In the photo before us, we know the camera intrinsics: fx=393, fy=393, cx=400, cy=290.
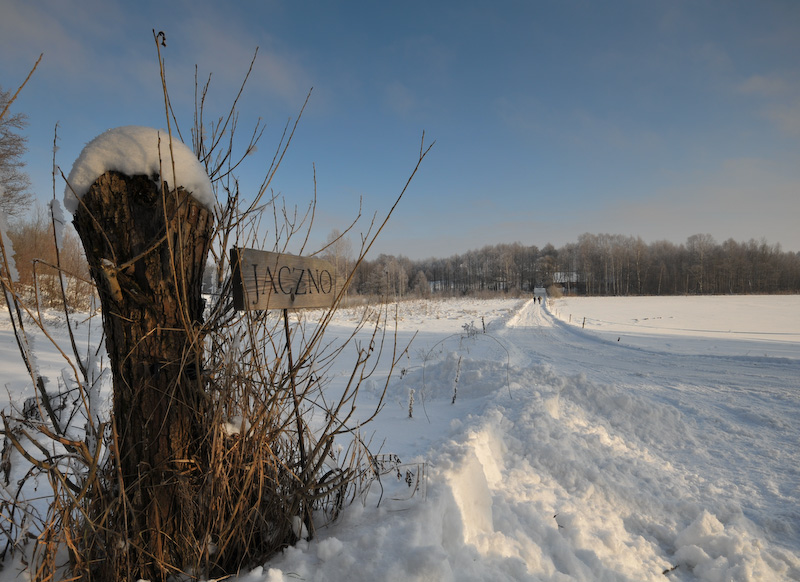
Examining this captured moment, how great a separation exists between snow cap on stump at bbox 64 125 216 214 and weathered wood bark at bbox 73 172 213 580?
3 centimetres

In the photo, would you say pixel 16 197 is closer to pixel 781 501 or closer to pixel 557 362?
pixel 557 362

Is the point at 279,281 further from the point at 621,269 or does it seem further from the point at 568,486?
the point at 621,269

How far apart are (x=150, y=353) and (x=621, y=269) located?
78.9 meters

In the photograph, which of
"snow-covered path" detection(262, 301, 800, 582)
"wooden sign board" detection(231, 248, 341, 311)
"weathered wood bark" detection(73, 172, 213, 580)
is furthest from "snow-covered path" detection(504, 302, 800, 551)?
"weathered wood bark" detection(73, 172, 213, 580)

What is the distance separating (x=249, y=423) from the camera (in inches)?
75.7

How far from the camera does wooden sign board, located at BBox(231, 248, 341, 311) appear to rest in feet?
5.82

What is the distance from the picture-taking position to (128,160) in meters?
1.47

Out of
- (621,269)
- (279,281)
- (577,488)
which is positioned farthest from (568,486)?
(621,269)

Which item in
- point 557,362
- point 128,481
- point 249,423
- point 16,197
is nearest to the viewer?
point 128,481

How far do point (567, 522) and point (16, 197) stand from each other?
1684 centimetres

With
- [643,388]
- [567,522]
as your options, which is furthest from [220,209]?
[643,388]

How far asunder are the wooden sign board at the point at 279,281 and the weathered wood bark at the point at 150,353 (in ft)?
0.58

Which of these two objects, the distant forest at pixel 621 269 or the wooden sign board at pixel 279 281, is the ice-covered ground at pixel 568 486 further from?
the distant forest at pixel 621 269

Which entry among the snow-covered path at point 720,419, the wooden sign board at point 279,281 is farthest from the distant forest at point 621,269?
the wooden sign board at point 279,281
